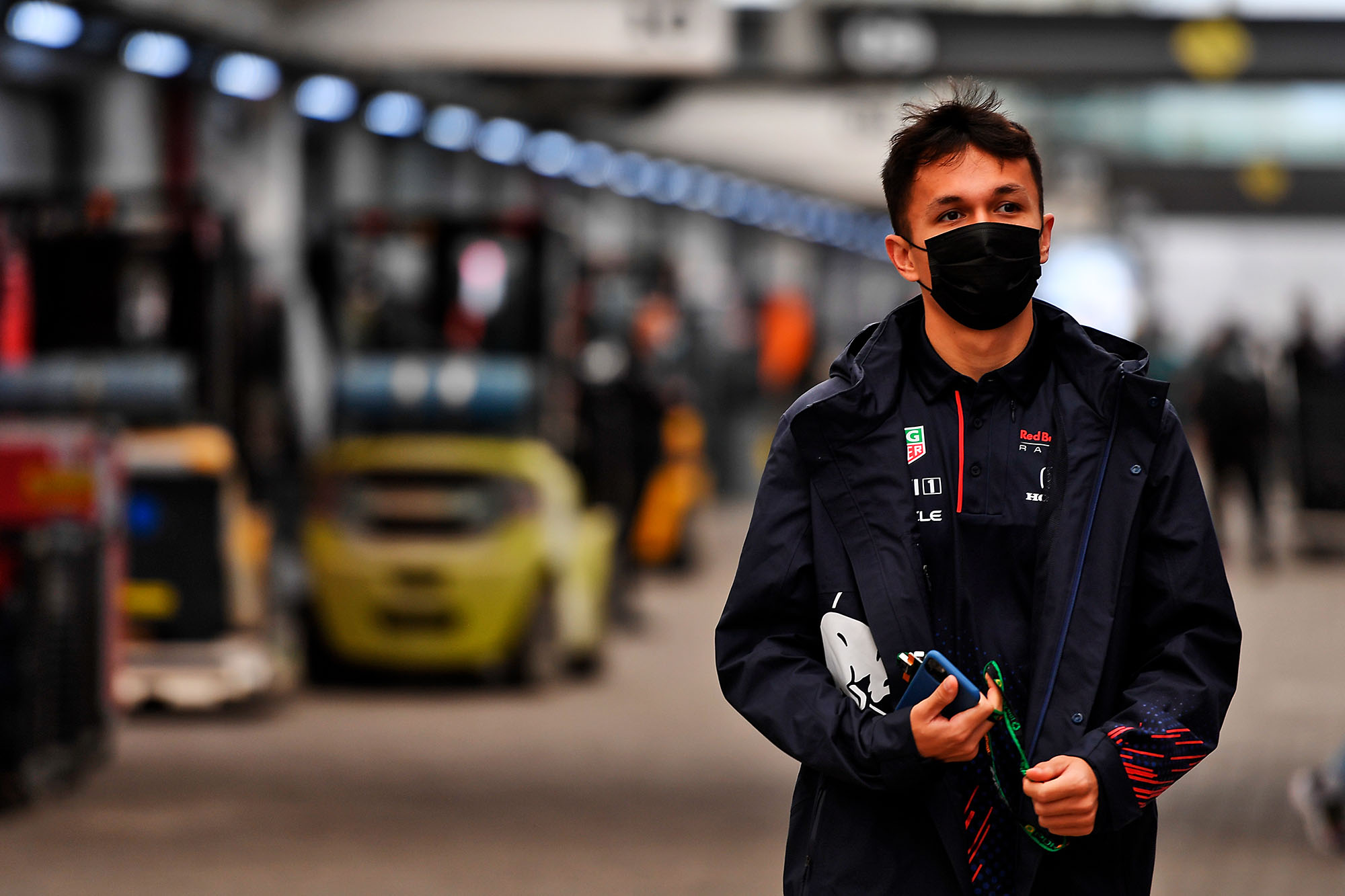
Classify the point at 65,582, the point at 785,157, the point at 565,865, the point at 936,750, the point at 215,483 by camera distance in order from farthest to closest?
the point at 785,157 < the point at 215,483 < the point at 65,582 < the point at 565,865 < the point at 936,750

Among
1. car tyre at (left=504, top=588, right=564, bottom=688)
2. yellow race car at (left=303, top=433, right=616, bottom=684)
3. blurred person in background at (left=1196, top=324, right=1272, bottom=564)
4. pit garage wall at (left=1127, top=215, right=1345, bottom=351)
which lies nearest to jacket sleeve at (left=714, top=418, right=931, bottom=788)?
yellow race car at (left=303, top=433, right=616, bottom=684)

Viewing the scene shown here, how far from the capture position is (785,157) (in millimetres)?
22438

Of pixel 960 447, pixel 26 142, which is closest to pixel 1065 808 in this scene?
pixel 960 447

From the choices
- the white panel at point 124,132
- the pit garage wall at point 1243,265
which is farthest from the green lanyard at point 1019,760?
the pit garage wall at point 1243,265

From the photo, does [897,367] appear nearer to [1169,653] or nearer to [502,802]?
[1169,653]

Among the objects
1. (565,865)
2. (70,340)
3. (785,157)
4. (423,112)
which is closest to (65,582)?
(565,865)

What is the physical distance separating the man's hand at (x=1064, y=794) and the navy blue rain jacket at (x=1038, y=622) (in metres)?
0.02

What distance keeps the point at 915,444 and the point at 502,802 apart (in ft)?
17.8

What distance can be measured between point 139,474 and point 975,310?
7673mm

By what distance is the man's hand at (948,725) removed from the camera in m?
2.25

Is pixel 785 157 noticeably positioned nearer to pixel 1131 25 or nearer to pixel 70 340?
pixel 1131 25

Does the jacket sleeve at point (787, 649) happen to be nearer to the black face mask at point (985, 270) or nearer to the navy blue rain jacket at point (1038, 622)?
the navy blue rain jacket at point (1038, 622)

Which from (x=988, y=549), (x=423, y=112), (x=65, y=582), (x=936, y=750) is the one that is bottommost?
(x=65, y=582)

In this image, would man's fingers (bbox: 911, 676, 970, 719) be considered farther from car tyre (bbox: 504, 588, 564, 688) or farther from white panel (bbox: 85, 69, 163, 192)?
white panel (bbox: 85, 69, 163, 192)
